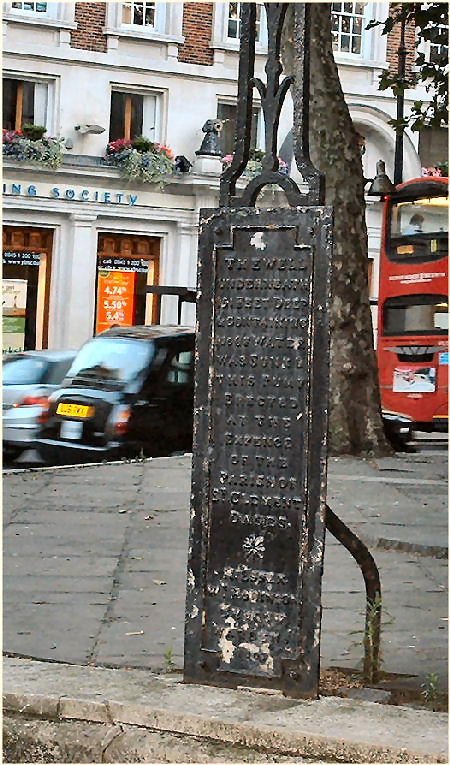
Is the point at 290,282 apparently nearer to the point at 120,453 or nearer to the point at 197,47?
the point at 120,453

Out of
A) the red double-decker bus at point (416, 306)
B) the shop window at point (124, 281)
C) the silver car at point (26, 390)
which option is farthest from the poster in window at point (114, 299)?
the silver car at point (26, 390)

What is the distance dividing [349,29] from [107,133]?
732cm

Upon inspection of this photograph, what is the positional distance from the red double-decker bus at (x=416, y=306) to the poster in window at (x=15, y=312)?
1009cm

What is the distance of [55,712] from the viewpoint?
168 inches

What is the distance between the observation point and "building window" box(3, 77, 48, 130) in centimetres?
3069

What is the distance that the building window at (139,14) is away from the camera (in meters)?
33.1

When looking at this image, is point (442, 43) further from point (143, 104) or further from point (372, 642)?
point (143, 104)

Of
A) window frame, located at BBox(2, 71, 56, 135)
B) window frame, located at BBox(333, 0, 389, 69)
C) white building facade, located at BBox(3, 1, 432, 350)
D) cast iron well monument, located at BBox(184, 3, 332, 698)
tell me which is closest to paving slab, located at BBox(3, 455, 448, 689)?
cast iron well monument, located at BBox(184, 3, 332, 698)

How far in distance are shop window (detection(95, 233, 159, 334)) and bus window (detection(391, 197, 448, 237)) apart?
28.9 feet

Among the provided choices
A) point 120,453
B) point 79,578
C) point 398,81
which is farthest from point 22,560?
point 398,81

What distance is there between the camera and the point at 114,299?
104 ft

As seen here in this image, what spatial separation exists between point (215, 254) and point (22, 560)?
11.9 ft

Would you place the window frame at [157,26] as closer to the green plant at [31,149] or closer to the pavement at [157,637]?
the green plant at [31,149]

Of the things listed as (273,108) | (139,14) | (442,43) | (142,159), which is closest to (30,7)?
(139,14)
